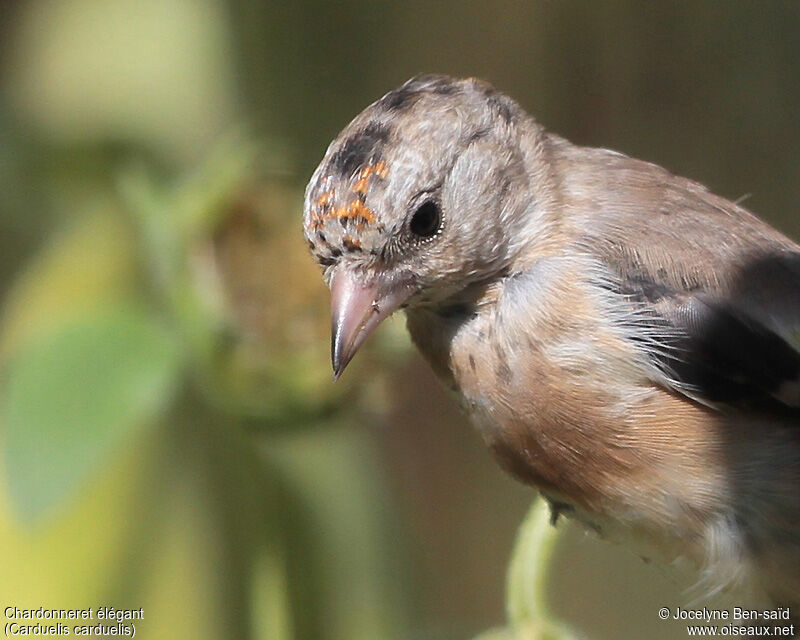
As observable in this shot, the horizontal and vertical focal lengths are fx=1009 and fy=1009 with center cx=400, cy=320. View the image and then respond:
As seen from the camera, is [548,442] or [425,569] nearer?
[548,442]

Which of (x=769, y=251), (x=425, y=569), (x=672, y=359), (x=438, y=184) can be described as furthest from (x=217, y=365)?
(x=425, y=569)

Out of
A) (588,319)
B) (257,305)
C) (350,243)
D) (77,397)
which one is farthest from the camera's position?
(257,305)

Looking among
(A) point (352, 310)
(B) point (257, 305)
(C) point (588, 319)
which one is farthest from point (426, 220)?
(B) point (257, 305)

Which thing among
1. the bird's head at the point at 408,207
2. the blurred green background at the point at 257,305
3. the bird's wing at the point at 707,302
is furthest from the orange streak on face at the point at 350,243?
the blurred green background at the point at 257,305

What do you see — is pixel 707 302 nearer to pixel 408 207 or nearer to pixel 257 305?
pixel 408 207

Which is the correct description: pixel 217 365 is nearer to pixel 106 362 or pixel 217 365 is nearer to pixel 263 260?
pixel 106 362

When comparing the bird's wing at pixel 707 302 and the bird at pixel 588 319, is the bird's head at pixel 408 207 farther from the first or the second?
the bird's wing at pixel 707 302
